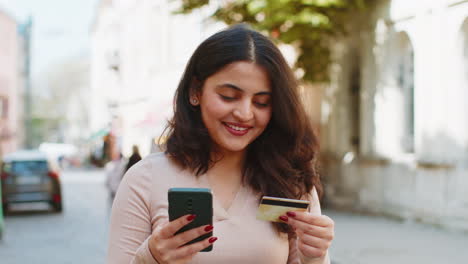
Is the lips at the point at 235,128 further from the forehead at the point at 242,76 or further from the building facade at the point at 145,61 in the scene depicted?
the building facade at the point at 145,61

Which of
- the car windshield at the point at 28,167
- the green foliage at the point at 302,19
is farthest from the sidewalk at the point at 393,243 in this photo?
the car windshield at the point at 28,167

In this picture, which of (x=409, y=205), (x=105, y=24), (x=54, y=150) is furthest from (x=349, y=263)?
Result: (x=54, y=150)

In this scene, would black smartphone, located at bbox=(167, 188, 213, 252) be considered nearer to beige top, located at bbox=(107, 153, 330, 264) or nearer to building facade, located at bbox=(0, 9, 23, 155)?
beige top, located at bbox=(107, 153, 330, 264)

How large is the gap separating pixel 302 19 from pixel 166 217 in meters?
12.7

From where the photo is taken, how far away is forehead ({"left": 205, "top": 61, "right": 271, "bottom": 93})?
242 centimetres

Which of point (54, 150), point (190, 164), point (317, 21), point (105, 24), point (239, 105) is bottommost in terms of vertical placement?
point (54, 150)

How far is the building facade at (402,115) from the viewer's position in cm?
1384

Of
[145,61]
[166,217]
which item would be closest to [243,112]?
[166,217]

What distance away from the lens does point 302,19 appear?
14664 millimetres

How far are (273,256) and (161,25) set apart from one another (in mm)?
34306

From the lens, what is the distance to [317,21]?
1491 centimetres

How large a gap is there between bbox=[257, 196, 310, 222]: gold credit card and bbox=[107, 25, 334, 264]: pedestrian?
0.02 metres

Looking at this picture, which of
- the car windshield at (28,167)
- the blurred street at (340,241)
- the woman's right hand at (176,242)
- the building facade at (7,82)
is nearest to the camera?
the woman's right hand at (176,242)

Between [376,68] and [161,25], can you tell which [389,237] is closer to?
[376,68]
